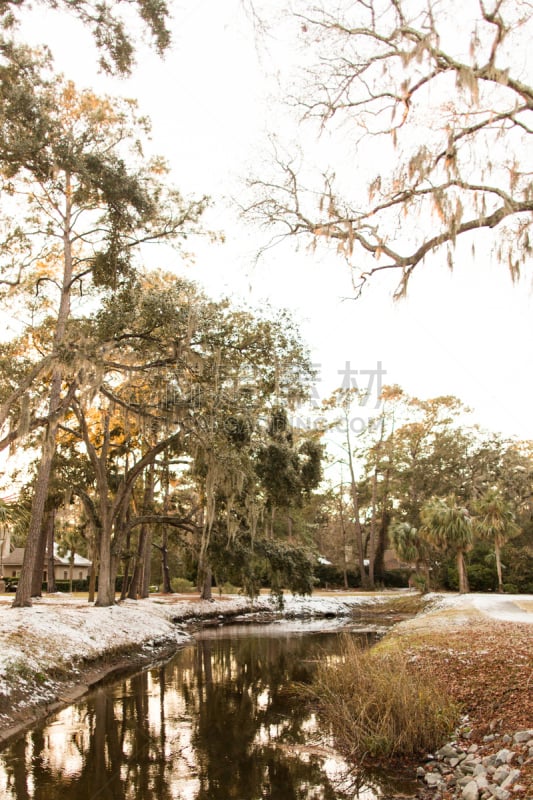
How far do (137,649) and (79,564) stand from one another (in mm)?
35384

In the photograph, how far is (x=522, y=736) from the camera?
5.88 metres

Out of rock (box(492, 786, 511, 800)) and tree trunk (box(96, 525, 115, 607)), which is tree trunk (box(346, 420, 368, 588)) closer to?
tree trunk (box(96, 525, 115, 607))

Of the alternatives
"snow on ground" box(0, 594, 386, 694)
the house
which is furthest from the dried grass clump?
the house

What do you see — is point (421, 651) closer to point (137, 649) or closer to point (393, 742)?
point (393, 742)

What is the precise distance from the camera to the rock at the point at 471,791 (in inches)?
202

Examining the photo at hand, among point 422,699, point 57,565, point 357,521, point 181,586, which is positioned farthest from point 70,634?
point 57,565

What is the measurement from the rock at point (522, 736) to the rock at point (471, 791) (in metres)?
0.83

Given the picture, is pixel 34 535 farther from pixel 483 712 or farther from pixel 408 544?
pixel 408 544

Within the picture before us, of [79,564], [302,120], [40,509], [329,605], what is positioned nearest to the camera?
[302,120]

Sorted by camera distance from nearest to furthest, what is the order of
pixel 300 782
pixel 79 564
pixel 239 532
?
1. pixel 300 782
2. pixel 239 532
3. pixel 79 564

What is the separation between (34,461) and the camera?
23.7m

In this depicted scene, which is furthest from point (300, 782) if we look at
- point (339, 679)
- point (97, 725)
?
point (97, 725)

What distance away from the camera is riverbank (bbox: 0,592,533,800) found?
6.04 metres

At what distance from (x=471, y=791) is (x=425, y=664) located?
4.07 meters
